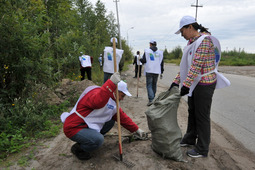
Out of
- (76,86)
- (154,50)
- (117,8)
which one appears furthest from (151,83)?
(117,8)

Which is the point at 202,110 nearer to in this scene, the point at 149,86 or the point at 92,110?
the point at 92,110

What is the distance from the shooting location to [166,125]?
8.41 feet

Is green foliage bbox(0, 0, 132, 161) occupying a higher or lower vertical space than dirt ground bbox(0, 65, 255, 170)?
higher

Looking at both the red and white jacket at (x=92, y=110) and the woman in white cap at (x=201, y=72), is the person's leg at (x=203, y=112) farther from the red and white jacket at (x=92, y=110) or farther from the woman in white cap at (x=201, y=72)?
the red and white jacket at (x=92, y=110)

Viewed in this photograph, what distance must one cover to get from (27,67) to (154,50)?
11.4ft

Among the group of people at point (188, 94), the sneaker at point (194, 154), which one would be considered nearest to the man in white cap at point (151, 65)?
the group of people at point (188, 94)

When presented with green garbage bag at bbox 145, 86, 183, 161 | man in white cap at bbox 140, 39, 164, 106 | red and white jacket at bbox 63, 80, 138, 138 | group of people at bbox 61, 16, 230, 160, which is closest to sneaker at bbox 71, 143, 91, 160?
group of people at bbox 61, 16, 230, 160

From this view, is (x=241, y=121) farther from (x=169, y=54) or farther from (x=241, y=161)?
(x=169, y=54)

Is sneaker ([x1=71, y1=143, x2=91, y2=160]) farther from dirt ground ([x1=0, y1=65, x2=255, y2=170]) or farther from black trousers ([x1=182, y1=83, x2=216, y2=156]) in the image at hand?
black trousers ([x1=182, y1=83, x2=216, y2=156])

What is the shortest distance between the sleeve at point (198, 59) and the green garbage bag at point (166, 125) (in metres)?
0.30

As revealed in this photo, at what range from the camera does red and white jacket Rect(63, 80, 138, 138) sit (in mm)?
2359

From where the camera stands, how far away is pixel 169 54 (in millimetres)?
63469

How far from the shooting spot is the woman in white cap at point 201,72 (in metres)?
2.41

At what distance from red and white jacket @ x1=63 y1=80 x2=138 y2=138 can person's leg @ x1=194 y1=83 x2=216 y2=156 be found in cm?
116
